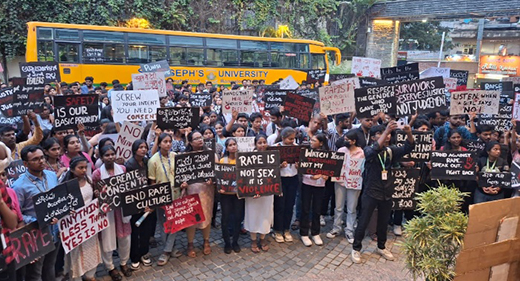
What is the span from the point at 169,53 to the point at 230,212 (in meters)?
13.1

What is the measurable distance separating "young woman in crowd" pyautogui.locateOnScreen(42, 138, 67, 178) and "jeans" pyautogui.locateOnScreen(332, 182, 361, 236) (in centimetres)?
416

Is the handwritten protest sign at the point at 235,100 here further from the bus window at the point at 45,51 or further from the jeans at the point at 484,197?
the bus window at the point at 45,51

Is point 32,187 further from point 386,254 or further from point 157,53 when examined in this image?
point 157,53

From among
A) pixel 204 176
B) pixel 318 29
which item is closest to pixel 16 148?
pixel 204 176

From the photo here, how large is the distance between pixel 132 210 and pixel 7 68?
21.6 m

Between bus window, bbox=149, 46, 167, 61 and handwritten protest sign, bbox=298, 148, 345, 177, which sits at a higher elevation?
bus window, bbox=149, 46, 167, 61

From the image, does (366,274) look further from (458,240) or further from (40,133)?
(40,133)

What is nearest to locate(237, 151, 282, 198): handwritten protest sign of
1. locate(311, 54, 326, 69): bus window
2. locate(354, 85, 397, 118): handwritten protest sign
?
locate(354, 85, 397, 118): handwritten protest sign

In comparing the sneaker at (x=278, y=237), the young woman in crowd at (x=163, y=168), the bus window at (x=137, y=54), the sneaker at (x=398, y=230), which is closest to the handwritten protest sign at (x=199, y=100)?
the young woman in crowd at (x=163, y=168)

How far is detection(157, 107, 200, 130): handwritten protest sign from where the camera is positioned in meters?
6.04

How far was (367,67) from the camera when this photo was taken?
1357 centimetres

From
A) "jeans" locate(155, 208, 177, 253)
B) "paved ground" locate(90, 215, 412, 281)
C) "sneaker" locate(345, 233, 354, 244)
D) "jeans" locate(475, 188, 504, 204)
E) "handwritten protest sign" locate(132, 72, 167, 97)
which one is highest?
"handwritten protest sign" locate(132, 72, 167, 97)

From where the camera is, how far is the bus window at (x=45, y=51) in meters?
14.8

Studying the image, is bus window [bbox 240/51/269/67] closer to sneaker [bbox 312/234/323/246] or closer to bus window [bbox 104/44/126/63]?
bus window [bbox 104/44/126/63]
